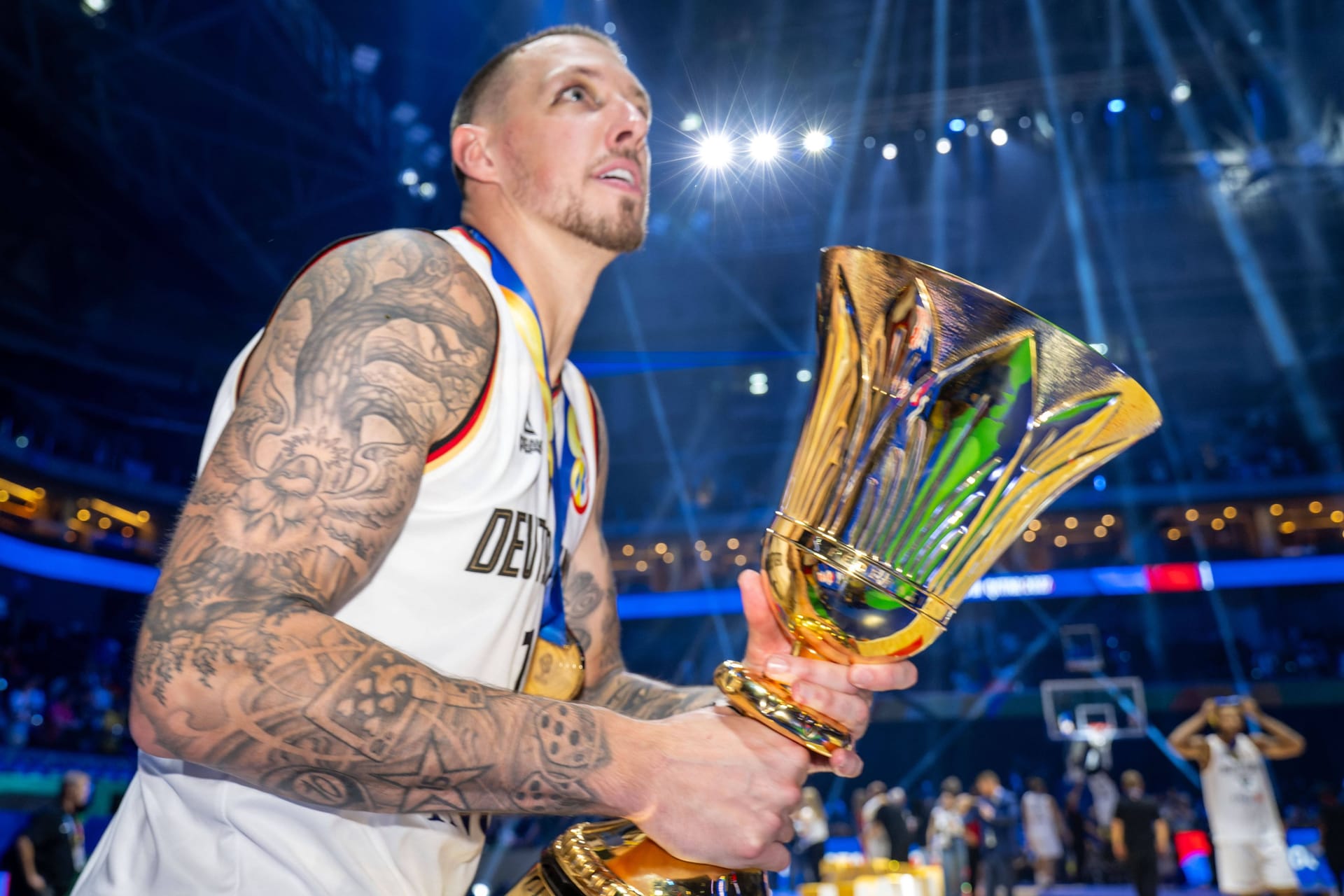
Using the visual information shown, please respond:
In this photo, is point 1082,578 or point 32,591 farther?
point 1082,578

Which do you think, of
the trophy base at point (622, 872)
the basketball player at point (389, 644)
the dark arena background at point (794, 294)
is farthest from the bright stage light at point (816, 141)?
the trophy base at point (622, 872)

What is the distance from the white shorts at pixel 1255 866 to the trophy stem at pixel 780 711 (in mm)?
6224

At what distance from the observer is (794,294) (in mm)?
17156

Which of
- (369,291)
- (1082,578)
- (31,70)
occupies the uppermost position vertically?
(31,70)

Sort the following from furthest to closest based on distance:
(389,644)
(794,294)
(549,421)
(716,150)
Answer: (794,294), (716,150), (549,421), (389,644)

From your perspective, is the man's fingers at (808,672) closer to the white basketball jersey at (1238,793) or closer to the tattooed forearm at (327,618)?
the tattooed forearm at (327,618)

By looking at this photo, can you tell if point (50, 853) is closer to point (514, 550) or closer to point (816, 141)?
point (514, 550)

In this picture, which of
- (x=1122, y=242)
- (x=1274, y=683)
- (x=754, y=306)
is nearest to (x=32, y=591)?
(x=754, y=306)

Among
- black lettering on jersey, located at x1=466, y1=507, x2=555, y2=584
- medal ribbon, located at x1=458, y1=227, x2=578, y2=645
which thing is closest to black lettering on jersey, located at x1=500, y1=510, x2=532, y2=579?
black lettering on jersey, located at x1=466, y1=507, x2=555, y2=584

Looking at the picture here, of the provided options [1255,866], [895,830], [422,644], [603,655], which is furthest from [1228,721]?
[422,644]

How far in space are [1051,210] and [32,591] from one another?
18262 mm

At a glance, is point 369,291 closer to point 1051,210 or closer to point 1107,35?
point 1107,35

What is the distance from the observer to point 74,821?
5.86 meters

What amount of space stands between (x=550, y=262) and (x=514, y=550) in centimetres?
51
